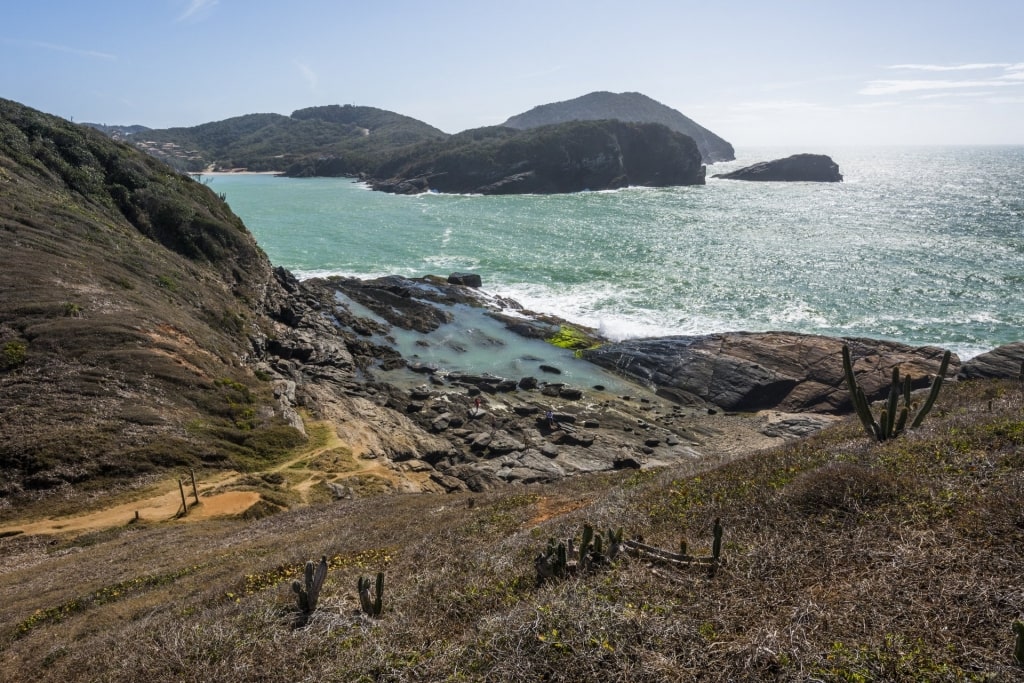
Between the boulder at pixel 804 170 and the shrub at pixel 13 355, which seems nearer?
the shrub at pixel 13 355

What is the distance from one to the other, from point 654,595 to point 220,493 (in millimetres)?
17382

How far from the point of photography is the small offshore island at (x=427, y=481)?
613cm

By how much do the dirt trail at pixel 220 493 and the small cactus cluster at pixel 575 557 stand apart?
14.3 meters

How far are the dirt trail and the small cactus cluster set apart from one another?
46.9ft

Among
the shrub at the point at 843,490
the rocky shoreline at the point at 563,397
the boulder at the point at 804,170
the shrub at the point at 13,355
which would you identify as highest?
the boulder at the point at 804,170

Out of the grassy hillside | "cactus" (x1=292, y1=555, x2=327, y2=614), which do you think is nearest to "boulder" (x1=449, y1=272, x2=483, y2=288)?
the grassy hillside

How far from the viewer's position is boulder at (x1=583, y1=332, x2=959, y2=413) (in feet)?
101

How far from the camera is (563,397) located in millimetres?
32438

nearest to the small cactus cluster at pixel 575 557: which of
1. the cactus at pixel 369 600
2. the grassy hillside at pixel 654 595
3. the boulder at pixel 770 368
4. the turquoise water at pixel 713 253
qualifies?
the grassy hillside at pixel 654 595

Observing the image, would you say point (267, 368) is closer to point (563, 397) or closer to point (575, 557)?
point (563, 397)

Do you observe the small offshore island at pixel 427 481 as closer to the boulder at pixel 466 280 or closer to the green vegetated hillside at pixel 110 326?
the green vegetated hillside at pixel 110 326

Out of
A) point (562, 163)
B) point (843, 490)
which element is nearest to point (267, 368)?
point (843, 490)

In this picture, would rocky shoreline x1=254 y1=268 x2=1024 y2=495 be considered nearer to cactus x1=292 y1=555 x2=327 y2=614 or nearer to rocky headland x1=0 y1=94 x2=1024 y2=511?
rocky headland x1=0 y1=94 x2=1024 y2=511

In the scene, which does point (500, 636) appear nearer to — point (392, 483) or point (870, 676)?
point (870, 676)
